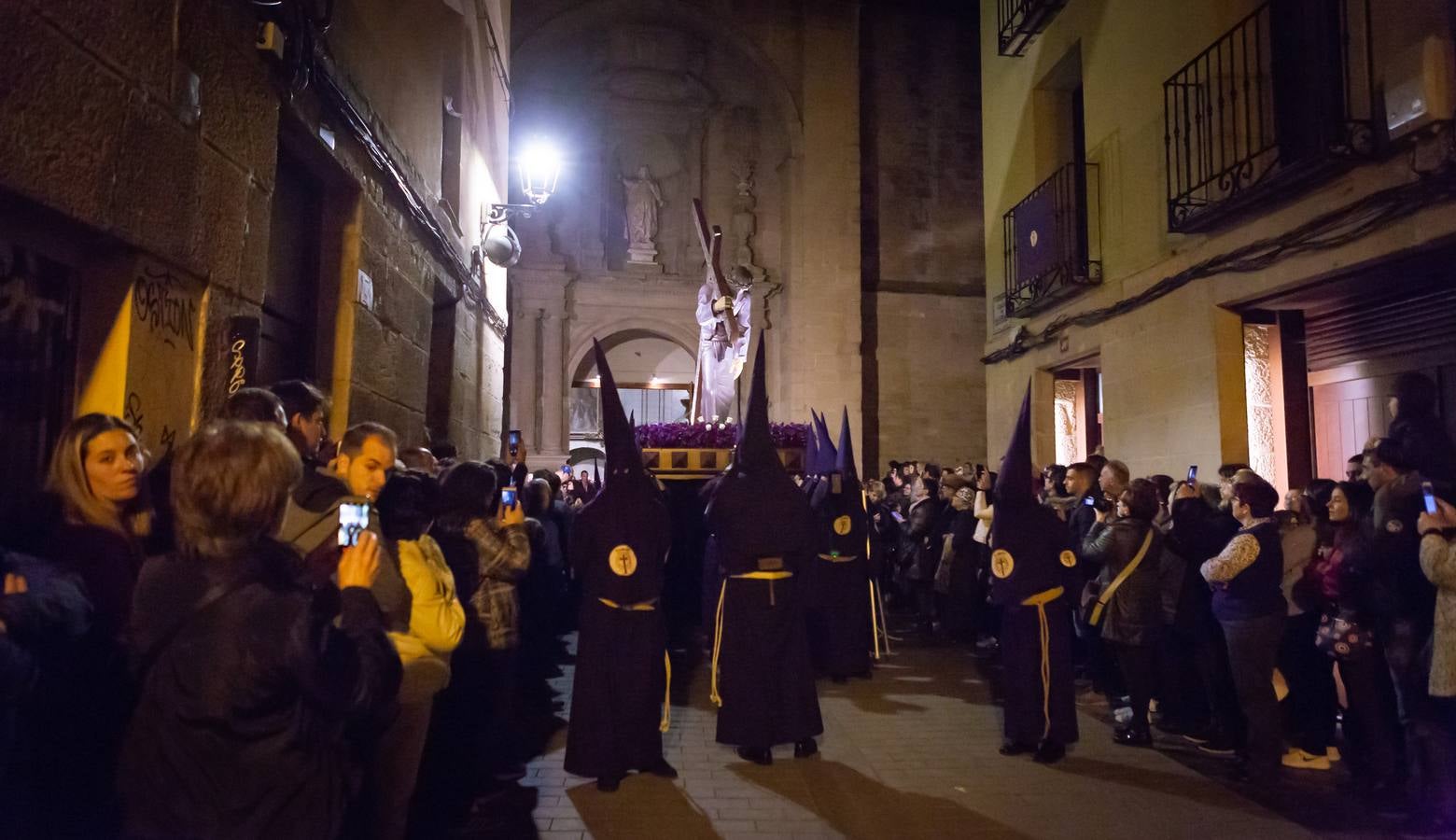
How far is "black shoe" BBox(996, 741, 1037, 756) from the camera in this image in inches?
195

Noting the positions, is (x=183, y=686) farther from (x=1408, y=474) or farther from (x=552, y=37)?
(x=552, y=37)

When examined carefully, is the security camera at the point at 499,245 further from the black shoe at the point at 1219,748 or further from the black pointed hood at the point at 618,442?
the black shoe at the point at 1219,748

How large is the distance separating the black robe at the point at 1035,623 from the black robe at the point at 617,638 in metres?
2.03

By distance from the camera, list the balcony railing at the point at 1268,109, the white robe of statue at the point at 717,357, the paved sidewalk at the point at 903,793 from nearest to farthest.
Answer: the paved sidewalk at the point at 903,793, the balcony railing at the point at 1268,109, the white robe of statue at the point at 717,357

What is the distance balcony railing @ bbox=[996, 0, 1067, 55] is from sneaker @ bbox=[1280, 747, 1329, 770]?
32.1 feet

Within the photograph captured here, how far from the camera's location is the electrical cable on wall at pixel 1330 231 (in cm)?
593

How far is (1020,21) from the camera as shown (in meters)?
12.7

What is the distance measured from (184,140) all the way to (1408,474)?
Result: 231 inches

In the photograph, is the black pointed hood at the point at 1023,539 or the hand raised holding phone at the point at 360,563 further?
the black pointed hood at the point at 1023,539

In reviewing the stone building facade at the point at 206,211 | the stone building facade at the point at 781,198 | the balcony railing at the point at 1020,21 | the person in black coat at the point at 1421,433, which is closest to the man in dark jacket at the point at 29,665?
the stone building facade at the point at 206,211

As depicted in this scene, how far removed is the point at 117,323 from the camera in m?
3.43

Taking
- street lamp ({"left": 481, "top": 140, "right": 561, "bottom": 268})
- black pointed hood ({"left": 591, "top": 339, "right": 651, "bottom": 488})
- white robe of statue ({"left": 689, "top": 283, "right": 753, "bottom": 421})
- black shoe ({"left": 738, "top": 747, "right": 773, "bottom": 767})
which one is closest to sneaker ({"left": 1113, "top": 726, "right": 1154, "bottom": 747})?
black shoe ({"left": 738, "top": 747, "right": 773, "bottom": 767})

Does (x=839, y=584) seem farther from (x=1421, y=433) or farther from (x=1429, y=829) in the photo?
(x=1421, y=433)

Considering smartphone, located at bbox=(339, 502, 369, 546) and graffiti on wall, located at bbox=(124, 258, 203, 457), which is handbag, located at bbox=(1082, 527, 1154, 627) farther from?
graffiti on wall, located at bbox=(124, 258, 203, 457)
